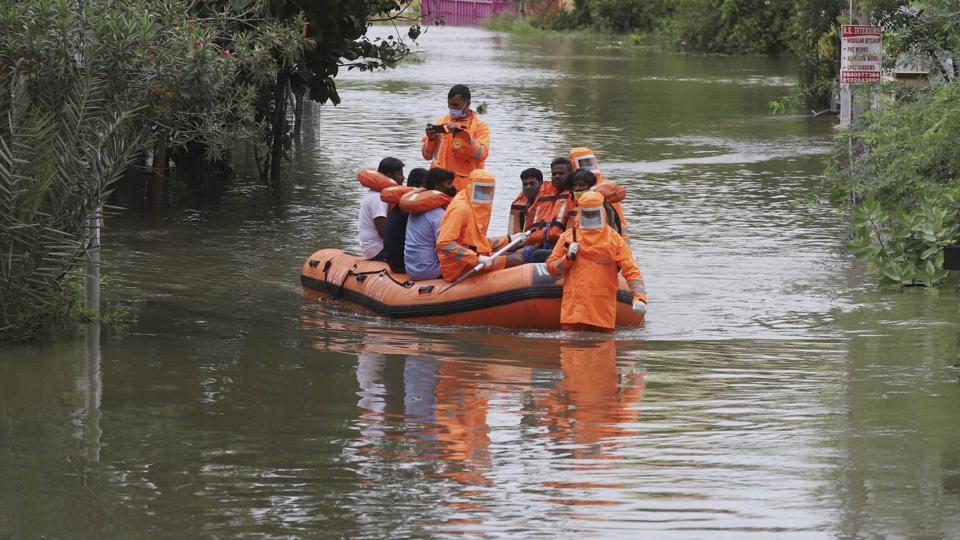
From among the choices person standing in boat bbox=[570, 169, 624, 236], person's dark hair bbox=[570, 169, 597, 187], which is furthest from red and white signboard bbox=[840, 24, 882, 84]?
person's dark hair bbox=[570, 169, 597, 187]

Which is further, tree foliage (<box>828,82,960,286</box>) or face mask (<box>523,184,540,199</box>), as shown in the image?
tree foliage (<box>828,82,960,286</box>)

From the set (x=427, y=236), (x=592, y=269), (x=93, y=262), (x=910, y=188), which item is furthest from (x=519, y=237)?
(x=910, y=188)

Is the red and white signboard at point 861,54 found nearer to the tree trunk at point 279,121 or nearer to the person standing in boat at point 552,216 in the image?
the person standing in boat at point 552,216

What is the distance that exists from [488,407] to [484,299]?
3046 mm

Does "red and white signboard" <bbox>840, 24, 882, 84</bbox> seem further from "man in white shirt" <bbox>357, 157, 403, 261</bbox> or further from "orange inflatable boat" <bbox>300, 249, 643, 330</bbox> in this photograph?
"man in white shirt" <bbox>357, 157, 403, 261</bbox>

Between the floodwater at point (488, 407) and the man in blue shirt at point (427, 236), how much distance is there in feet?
1.75

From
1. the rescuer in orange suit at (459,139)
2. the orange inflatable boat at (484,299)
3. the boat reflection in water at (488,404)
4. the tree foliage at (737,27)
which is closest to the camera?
the boat reflection in water at (488,404)

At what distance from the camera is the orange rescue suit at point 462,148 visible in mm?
15781

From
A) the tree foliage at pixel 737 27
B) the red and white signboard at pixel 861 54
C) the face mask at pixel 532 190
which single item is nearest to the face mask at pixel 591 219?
the face mask at pixel 532 190

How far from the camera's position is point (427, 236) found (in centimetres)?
1370

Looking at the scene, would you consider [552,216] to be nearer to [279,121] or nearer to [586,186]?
[586,186]

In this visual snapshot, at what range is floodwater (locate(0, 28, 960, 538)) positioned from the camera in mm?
7707

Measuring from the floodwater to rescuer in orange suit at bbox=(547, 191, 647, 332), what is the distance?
25 cm

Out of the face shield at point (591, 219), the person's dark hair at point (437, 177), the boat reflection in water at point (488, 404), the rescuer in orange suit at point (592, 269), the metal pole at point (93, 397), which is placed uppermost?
the person's dark hair at point (437, 177)
